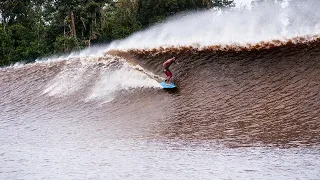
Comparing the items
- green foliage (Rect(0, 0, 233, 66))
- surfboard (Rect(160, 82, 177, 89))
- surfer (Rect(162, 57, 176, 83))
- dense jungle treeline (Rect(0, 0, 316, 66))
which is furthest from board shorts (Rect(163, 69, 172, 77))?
dense jungle treeline (Rect(0, 0, 316, 66))

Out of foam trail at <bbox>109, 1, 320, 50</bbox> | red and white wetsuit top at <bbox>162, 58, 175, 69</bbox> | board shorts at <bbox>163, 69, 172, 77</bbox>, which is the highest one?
foam trail at <bbox>109, 1, 320, 50</bbox>

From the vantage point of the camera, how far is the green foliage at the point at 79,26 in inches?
2044

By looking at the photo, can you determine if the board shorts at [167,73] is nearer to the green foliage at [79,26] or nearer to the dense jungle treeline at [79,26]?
the green foliage at [79,26]

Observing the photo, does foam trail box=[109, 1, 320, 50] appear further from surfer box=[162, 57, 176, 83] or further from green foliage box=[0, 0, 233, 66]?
green foliage box=[0, 0, 233, 66]

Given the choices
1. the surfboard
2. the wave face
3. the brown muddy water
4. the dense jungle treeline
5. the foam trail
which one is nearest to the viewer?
the brown muddy water

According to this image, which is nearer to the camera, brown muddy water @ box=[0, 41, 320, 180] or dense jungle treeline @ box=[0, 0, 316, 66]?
brown muddy water @ box=[0, 41, 320, 180]

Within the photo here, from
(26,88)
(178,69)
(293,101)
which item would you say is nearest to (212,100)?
(293,101)

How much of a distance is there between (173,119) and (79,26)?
44.2 m

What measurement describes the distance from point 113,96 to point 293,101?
24.5ft

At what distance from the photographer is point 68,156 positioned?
1120 cm

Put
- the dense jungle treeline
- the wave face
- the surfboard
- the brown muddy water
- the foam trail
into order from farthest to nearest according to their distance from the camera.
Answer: the dense jungle treeline < the foam trail < the surfboard < the wave face < the brown muddy water

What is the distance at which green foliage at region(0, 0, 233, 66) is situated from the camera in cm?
5193

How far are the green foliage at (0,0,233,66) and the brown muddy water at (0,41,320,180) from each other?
30563 millimetres

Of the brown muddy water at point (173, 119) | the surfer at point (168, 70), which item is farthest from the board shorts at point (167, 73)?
the brown muddy water at point (173, 119)
